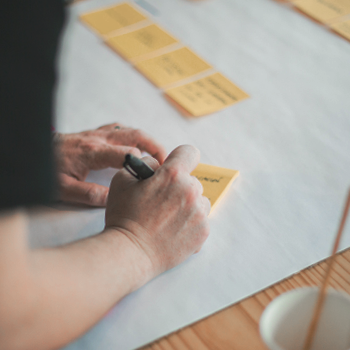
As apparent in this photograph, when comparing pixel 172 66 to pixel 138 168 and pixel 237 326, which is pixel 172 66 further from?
pixel 237 326

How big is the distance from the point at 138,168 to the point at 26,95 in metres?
0.31

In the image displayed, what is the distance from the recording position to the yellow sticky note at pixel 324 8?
123 centimetres

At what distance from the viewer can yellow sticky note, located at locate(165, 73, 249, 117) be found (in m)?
0.96

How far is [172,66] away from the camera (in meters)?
1.07

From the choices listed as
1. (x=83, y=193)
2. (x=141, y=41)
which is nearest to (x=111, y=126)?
(x=83, y=193)

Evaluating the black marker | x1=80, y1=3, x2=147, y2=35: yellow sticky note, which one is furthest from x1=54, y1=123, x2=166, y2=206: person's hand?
Result: x1=80, y1=3, x2=147, y2=35: yellow sticky note

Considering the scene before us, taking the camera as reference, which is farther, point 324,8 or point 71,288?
point 324,8

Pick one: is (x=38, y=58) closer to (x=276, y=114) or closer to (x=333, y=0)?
(x=276, y=114)

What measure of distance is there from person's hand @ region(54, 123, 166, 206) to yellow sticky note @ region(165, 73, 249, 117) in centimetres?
18

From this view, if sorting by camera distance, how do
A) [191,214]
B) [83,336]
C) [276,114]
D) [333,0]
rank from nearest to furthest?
1. [83,336]
2. [191,214]
3. [276,114]
4. [333,0]

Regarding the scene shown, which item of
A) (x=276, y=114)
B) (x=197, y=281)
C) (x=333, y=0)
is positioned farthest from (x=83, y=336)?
(x=333, y=0)

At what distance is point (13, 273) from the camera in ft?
1.30

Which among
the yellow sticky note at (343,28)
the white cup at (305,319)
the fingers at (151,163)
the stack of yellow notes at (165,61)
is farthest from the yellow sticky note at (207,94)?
the white cup at (305,319)

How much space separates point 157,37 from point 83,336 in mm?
844
